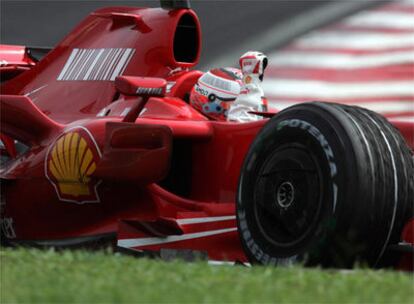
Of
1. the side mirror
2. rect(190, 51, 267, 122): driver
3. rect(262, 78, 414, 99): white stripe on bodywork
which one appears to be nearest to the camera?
the side mirror

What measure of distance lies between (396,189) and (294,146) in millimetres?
548

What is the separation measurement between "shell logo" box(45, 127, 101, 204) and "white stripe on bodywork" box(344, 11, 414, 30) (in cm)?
717

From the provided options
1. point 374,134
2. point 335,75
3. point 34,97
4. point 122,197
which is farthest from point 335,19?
point 374,134

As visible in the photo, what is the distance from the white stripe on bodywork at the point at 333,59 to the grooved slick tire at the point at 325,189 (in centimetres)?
685

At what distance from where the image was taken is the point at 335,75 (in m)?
12.1

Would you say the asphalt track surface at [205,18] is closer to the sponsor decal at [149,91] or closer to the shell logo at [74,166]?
the shell logo at [74,166]

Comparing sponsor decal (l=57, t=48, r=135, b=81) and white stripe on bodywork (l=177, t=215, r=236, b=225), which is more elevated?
sponsor decal (l=57, t=48, r=135, b=81)

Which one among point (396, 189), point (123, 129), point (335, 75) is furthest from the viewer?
point (335, 75)

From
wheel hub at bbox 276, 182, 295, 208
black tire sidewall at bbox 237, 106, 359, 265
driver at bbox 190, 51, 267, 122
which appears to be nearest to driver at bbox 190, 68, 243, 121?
driver at bbox 190, 51, 267, 122

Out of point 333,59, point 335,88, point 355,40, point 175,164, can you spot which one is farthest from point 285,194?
point 355,40

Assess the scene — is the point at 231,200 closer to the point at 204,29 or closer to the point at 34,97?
the point at 34,97

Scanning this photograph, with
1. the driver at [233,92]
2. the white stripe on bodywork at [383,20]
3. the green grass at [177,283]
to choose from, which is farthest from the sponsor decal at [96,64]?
the white stripe on bodywork at [383,20]

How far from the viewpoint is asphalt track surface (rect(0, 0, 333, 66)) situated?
13664mm

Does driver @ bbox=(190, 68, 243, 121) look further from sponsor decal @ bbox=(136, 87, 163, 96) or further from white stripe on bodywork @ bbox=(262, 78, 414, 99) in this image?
white stripe on bodywork @ bbox=(262, 78, 414, 99)
